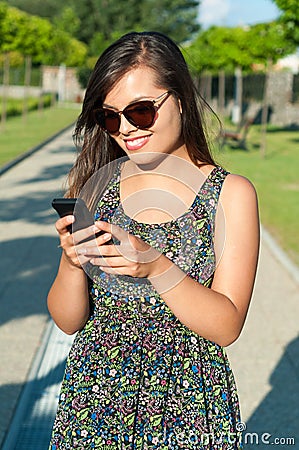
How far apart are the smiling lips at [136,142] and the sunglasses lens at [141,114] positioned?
0.12ft

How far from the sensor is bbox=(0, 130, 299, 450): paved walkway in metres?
3.99

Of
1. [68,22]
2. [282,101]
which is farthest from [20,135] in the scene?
[68,22]

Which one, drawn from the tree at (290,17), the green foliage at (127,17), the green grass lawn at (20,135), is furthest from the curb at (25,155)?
Result: the green foliage at (127,17)

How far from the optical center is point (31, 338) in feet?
17.5

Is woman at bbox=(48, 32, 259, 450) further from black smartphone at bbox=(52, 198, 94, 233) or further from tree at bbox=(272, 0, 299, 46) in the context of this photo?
tree at bbox=(272, 0, 299, 46)

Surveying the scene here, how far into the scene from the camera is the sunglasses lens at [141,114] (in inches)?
69.9

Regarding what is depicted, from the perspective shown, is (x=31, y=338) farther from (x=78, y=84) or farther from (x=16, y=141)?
(x=78, y=84)

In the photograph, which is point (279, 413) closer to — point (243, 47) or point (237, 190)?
point (237, 190)

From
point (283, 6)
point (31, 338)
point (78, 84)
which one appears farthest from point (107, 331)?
point (78, 84)

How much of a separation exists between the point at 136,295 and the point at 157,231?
0.17 m

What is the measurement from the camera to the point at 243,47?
26547 mm

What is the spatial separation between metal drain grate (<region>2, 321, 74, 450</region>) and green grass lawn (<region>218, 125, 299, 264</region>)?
1.63 m

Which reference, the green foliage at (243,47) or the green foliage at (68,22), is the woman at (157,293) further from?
the green foliage at (68,22)

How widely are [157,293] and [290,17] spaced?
55.8ft
